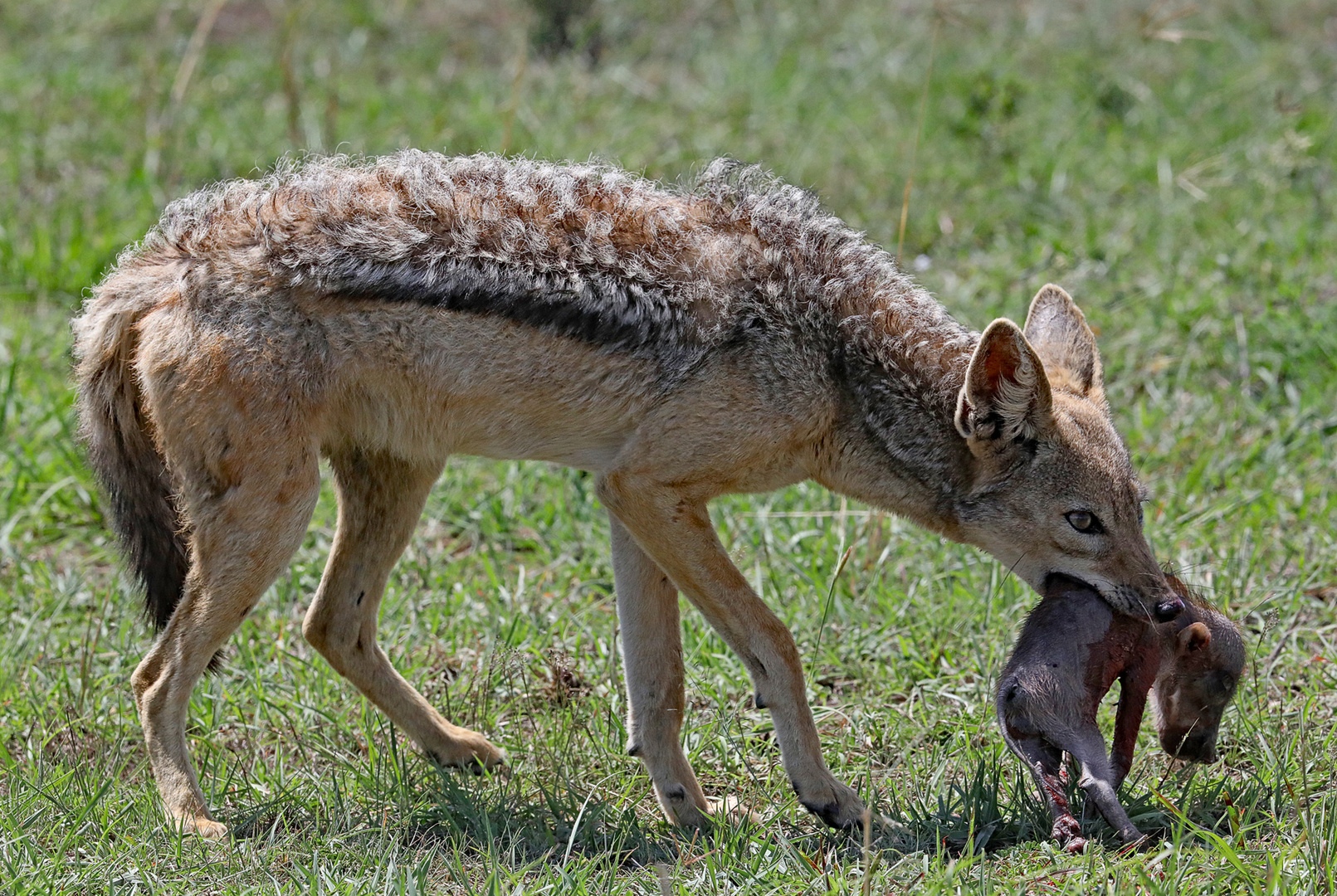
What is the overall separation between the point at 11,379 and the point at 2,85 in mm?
4614

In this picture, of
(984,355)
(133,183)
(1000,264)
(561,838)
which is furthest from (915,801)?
(133,183)

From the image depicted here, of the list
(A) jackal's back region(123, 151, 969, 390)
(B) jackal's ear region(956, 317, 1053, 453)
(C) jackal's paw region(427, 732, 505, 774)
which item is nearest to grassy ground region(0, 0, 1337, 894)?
(C) jackal's paw region(427, 732, 505, 774)

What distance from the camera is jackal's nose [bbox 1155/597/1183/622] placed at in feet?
14.3

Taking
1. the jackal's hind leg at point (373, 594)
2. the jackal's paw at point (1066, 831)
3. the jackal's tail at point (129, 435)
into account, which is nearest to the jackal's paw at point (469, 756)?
the jackal's hind leg at point (373, 594)

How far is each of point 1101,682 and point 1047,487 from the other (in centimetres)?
66

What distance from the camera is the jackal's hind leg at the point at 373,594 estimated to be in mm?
5000

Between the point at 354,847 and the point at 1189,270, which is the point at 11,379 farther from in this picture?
the point at 1189,270

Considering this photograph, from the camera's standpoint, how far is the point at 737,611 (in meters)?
4.51

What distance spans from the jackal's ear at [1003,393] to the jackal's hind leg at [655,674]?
3.89 feet

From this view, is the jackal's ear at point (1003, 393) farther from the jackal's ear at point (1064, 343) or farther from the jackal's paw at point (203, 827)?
the jackal's paw at point (203, 827)

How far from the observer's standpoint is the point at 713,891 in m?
3.94

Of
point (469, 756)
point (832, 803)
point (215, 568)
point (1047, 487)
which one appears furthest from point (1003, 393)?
point (215, 568)

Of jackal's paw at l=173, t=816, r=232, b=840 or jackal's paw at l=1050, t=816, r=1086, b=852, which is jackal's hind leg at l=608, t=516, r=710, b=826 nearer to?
jackal's paw at l=1050, t=816, r=1086, b=852

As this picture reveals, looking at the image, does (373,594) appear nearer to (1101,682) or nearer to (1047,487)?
(1047,487)
